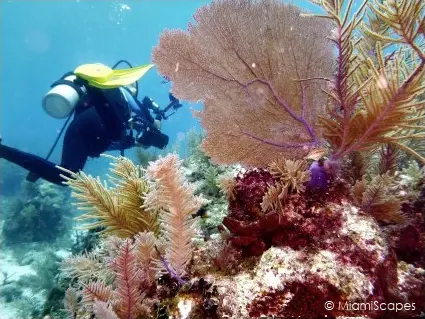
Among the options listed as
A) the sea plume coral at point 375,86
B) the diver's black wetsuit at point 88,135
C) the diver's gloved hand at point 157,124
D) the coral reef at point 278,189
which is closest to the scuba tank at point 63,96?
the diver's black wetsuit at point 88,135

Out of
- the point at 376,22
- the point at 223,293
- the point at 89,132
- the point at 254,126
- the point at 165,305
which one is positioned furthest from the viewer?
the point at 89,132

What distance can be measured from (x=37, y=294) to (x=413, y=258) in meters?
8.42

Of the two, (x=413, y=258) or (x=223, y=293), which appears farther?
(x=413, y=258)

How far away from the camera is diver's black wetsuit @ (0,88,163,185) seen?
6555 mm

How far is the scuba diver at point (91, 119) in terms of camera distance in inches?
252

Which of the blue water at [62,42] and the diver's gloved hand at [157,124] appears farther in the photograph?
the blue water at [62,42]

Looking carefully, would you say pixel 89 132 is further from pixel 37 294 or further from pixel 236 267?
pixel 236 267

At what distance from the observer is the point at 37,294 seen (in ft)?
26.7

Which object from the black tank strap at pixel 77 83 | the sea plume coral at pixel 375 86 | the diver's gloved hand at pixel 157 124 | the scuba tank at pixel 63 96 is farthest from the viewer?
the diver's gloved hand at pixel 157 124

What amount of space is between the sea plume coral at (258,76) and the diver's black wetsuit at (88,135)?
12.8ft

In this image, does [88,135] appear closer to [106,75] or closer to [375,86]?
[106,75]

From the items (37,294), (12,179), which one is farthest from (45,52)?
(37,294)

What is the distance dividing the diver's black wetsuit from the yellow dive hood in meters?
0.33

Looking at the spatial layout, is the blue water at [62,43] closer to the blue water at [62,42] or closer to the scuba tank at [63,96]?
the blue water at [62,42]
